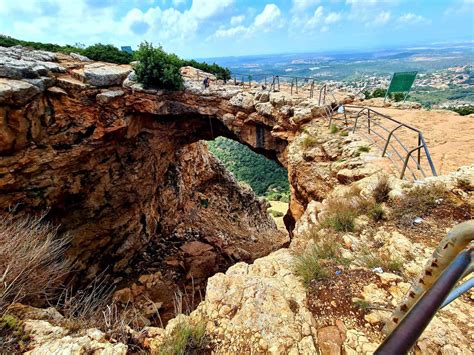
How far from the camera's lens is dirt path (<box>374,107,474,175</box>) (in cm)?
814

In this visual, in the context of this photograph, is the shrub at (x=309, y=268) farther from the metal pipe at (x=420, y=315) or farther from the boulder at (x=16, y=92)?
the boulder at (x=16, y=92)

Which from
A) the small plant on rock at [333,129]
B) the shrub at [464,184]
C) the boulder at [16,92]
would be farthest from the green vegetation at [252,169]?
the shrub at [464,184]

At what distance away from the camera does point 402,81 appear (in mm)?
12602

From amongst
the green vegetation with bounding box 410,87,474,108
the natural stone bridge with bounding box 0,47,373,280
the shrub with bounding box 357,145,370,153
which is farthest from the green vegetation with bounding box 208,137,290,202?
the shrub with bounding box 357,145,370,153

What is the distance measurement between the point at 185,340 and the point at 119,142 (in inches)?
539

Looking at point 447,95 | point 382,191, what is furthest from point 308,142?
point 447,95

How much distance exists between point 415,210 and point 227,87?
38.6 ft

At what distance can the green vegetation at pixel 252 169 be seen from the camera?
144 ft

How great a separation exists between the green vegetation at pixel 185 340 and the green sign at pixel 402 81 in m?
13.6

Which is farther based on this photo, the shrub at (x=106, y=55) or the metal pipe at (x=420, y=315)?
the shrub at (x=106, y=55)

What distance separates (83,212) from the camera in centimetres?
1437

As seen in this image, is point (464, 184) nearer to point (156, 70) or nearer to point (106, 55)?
point (156, 70)

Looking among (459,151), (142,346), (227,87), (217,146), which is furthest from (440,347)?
(217,146)

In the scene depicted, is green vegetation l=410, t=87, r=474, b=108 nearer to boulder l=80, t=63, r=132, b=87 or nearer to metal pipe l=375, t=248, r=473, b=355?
boulder l=80, t=63, r=132, b=87
